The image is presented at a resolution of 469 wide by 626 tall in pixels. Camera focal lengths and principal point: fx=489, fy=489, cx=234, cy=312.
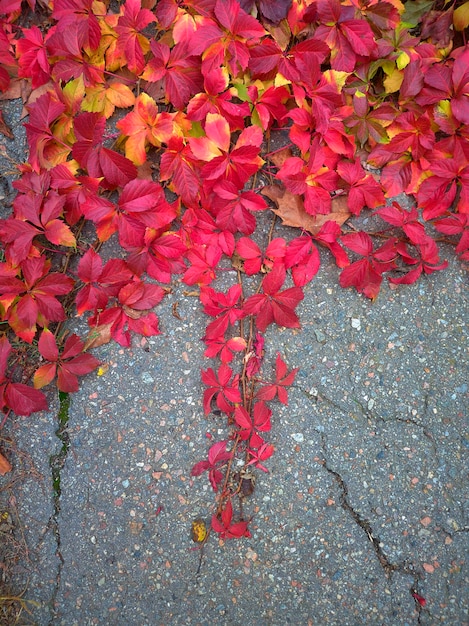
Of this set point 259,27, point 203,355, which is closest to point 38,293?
point 203,355

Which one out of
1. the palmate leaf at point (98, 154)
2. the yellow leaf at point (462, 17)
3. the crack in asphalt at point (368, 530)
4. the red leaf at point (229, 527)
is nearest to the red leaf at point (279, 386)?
the crack in asphalt at point (368, 530)

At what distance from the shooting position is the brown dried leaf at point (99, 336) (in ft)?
5.73

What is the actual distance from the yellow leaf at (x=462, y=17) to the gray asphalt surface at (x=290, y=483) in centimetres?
82

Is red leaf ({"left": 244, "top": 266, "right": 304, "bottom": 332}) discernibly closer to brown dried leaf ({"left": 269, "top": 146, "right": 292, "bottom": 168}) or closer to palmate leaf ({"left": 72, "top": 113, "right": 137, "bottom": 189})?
brown dried leaf ({"left": 269, "top": 146, "right": 292, "bottom": 168})

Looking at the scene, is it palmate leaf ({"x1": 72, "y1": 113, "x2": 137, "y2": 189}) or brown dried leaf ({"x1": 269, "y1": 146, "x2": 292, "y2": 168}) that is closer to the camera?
palmate leaf ({"x1": 72, "y1": 113, "x2": 137, "y2": 189})

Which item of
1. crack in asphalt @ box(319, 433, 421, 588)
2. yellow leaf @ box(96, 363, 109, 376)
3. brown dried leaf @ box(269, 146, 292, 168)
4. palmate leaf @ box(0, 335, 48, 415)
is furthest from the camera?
brown dried leaf @ box(269, 146, 292, 168)

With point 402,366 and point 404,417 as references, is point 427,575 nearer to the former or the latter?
point 404,417

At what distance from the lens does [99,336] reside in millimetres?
1750

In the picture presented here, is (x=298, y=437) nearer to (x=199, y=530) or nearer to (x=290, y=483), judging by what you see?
(x=290, y=483)

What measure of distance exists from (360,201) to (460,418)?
83 cm

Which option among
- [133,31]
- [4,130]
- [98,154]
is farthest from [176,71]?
[4,130]

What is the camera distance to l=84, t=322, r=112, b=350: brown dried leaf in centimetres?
175

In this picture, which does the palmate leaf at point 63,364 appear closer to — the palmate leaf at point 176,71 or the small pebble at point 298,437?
the small pebble at point 298,437

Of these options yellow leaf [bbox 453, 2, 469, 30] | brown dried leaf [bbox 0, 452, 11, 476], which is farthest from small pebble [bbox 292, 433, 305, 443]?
yellow leaf [bbox 453, 2, 469, 30]
